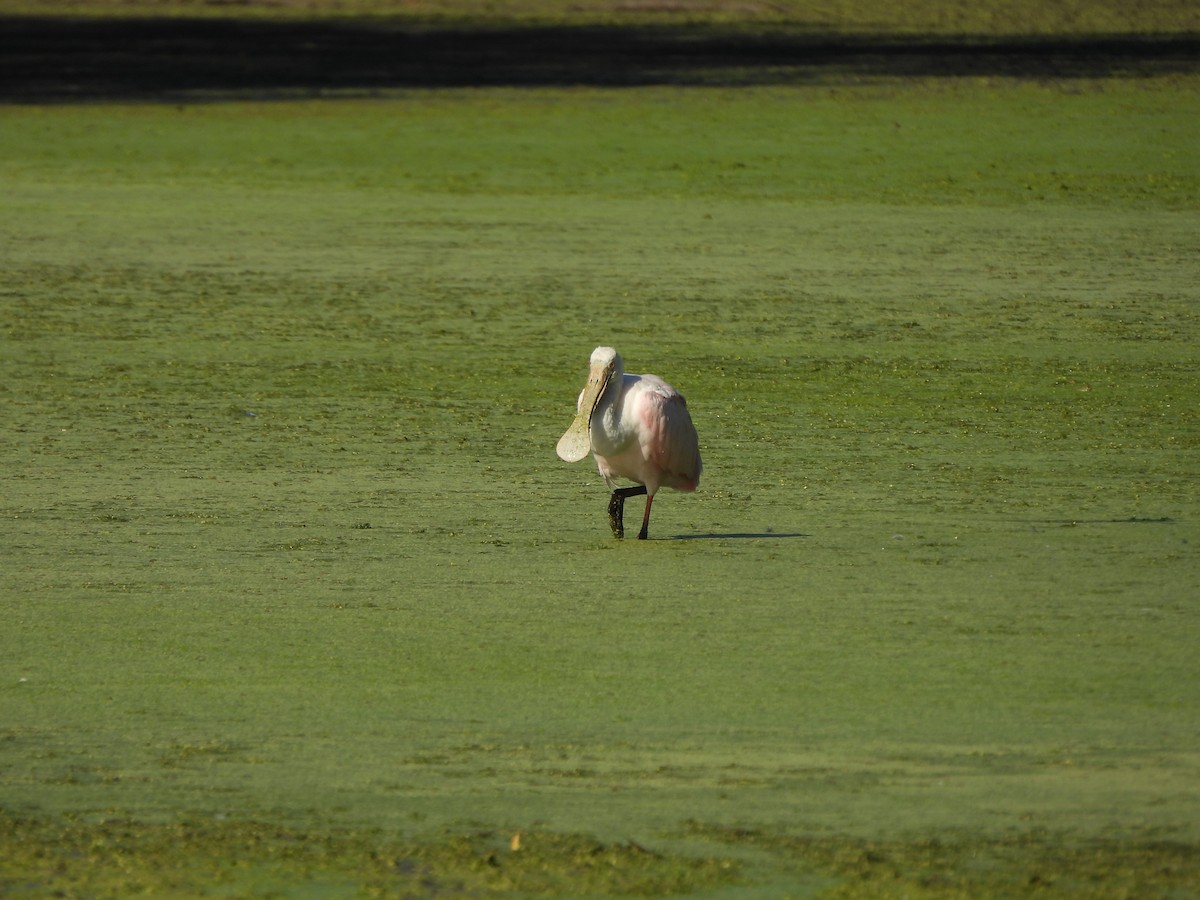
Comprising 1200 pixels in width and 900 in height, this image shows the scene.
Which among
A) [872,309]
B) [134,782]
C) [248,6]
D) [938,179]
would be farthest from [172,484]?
[248,6]

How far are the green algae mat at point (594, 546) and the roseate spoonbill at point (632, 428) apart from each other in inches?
9.7

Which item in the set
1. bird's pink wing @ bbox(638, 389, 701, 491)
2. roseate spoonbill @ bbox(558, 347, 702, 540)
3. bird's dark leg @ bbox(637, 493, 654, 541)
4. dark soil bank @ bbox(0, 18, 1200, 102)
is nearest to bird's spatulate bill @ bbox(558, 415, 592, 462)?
roseate spoonbill @ bbox(558, 347, 702, 540)

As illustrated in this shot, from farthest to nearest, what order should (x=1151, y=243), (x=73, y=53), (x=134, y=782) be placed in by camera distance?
(x=73, y=53), (x=1151, y=243), (x=134, y=782)

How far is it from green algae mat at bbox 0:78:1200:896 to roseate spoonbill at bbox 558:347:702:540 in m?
0.25

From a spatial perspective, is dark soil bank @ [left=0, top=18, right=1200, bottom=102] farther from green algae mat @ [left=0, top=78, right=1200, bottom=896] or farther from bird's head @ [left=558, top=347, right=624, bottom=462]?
bird's head @ [left=558, top=347, right=624, bottom=462]

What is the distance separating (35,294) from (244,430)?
2944 millimetres

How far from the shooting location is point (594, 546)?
5539 mm

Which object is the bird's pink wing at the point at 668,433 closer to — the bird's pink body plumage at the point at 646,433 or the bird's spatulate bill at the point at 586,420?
the bird's pink body plumage at the point at 646,433

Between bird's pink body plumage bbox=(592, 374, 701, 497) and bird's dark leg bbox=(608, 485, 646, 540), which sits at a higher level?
bird's pink body plumage bbox=(592, 374, 701, 497)

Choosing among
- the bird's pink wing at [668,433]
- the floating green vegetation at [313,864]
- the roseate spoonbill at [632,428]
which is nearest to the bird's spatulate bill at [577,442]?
the roseate spoonbill at [632,428]

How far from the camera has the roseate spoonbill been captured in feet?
17.5

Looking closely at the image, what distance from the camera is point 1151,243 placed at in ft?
35.6

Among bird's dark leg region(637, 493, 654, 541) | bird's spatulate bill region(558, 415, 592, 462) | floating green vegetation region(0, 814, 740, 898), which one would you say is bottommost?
floating green vegetation region(0, 814, 740, 898)

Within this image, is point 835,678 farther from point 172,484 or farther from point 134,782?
point 172,484
